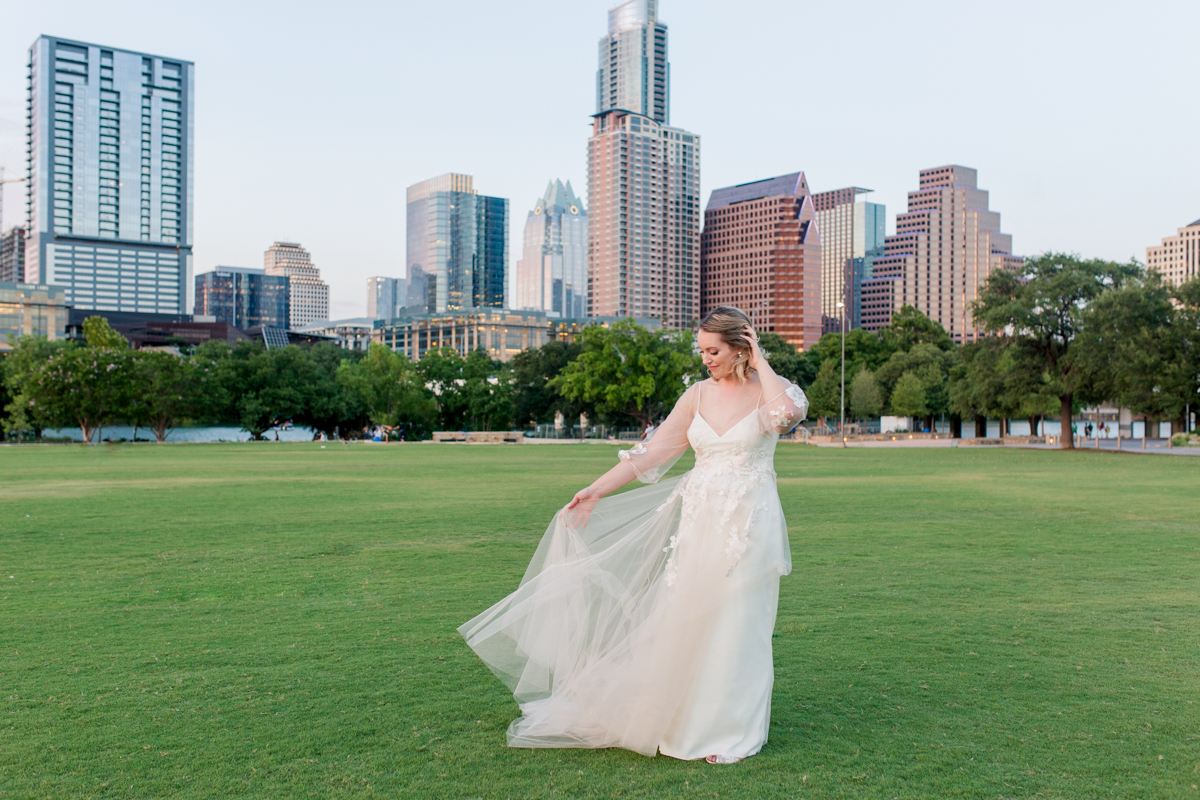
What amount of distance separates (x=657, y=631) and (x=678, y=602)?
17 cm

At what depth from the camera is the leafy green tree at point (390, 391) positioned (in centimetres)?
6919

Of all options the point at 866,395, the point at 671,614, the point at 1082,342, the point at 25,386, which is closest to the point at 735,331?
the point at 671,614

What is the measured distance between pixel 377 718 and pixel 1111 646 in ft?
16.2

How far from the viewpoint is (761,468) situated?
15.3 feet

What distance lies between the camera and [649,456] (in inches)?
198

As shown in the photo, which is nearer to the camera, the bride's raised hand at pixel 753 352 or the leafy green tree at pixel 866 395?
the bride's raised hand at pixel 753 352

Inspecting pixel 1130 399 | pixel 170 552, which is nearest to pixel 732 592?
pixel 170 552

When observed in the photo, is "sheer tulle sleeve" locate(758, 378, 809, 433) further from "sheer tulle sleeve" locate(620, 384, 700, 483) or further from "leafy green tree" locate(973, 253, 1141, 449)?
"leafy green tree" locate(973, 253, 1141, 449)

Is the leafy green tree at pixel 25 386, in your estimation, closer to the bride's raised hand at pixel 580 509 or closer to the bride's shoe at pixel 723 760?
the bride's raised hand at pixel 580 509

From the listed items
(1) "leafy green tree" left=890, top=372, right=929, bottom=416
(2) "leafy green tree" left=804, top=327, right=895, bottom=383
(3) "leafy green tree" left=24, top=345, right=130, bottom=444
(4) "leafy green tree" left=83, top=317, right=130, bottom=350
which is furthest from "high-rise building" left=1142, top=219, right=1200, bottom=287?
(3) "leafy green tree" left=24, top=345, right=130, bottom=444

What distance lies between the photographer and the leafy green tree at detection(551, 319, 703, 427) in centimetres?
6294

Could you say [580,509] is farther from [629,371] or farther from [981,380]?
[629,371]

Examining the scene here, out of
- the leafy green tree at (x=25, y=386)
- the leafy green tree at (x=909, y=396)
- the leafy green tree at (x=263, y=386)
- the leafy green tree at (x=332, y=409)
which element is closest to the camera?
the leafy green tree at (x=25, y=386)

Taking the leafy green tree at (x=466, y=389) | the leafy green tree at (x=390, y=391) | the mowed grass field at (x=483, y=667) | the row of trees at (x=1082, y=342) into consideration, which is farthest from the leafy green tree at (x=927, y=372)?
the mowed grass field at (x=483, y=667)
